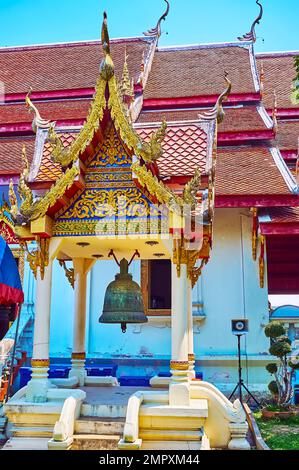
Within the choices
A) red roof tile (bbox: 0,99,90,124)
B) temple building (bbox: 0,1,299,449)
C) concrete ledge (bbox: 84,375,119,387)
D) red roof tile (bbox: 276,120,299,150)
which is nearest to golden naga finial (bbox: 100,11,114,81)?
temple building (bbox: 0,1,299,449)

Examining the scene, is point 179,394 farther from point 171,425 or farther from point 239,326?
point 239,326

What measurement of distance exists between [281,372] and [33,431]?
180 inches

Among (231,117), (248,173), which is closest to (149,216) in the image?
(248,173)

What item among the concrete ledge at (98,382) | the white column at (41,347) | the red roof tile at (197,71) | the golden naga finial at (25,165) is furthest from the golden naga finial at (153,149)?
the red roof tile at (197,71)

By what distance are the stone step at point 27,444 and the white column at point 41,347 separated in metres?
0.31

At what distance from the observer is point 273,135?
32.8 feet

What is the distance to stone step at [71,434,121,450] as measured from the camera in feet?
12.9

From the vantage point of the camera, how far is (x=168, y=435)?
4031 millimetres

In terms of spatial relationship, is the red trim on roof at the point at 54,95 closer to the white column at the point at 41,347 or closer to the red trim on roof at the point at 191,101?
the red trim on roof at the point at 191,101

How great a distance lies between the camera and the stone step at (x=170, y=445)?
3947 millimetres

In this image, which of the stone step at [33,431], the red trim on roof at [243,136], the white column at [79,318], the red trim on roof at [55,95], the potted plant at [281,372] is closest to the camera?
the stone step at [33,431]

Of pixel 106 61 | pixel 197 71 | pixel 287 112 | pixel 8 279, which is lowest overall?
pixel 8 279
